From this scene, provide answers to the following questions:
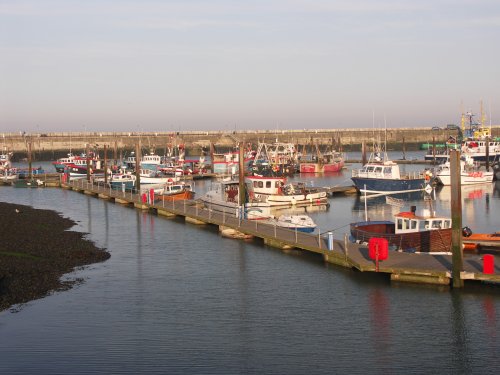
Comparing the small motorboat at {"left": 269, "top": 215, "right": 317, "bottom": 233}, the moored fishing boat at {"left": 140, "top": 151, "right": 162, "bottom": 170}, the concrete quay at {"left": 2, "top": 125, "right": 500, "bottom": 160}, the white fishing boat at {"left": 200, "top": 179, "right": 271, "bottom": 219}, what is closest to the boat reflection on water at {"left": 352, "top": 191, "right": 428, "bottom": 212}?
the white fishing boat at {"left": 200, "top": 179, "right": 271, "bottom": 219}

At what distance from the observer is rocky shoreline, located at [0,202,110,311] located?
1198 inches

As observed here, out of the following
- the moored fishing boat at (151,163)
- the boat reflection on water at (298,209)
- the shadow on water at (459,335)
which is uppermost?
the moored fishing boat at (151,163)

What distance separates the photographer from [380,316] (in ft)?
89.3

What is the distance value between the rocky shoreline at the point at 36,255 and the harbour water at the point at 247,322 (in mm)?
955

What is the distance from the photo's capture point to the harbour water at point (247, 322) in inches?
891

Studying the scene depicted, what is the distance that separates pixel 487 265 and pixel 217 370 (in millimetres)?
12335

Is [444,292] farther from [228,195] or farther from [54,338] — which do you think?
[228,195]

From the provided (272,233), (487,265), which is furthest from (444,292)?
(272,233)

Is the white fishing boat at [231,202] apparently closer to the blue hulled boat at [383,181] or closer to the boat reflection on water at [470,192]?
the blue hulled boat at [383,181]

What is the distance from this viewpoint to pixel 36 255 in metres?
36.9

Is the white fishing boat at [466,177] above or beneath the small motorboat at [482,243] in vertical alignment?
above

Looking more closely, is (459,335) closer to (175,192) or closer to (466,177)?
(175,192)

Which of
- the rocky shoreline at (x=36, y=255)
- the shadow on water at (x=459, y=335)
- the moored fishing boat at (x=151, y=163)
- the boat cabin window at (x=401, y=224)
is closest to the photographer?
the shadow on water at (x=459, y=335)

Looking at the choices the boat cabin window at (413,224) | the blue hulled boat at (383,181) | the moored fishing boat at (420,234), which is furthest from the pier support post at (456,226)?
the blue hulled boat at (383,181)
